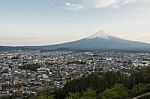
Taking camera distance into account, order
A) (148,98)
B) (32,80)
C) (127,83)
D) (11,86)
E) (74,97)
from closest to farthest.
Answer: (148,98), (74,97), (127,83), (11,86), (32,80)

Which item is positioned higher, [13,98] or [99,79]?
→ [99,79]

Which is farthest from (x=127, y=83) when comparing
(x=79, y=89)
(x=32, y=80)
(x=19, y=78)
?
(x=19, y=78)

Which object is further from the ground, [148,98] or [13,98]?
[148,98]

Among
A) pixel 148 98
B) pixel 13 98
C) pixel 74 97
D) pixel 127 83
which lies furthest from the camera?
pixel 13 98

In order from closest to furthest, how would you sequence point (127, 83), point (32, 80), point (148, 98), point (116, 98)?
point (148, 98) → point (116, 98) → point (127, 83) → point (32, 80)

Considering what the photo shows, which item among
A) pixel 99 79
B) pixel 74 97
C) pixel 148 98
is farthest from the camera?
pixel 99 79

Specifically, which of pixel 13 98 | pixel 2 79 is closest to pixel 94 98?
pixel 13 98

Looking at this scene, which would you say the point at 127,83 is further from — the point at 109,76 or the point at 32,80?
the point at 32,80

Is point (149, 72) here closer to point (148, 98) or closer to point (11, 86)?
point (148, 98)

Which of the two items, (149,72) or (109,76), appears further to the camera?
(109,76)

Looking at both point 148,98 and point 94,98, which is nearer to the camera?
point 148,98
